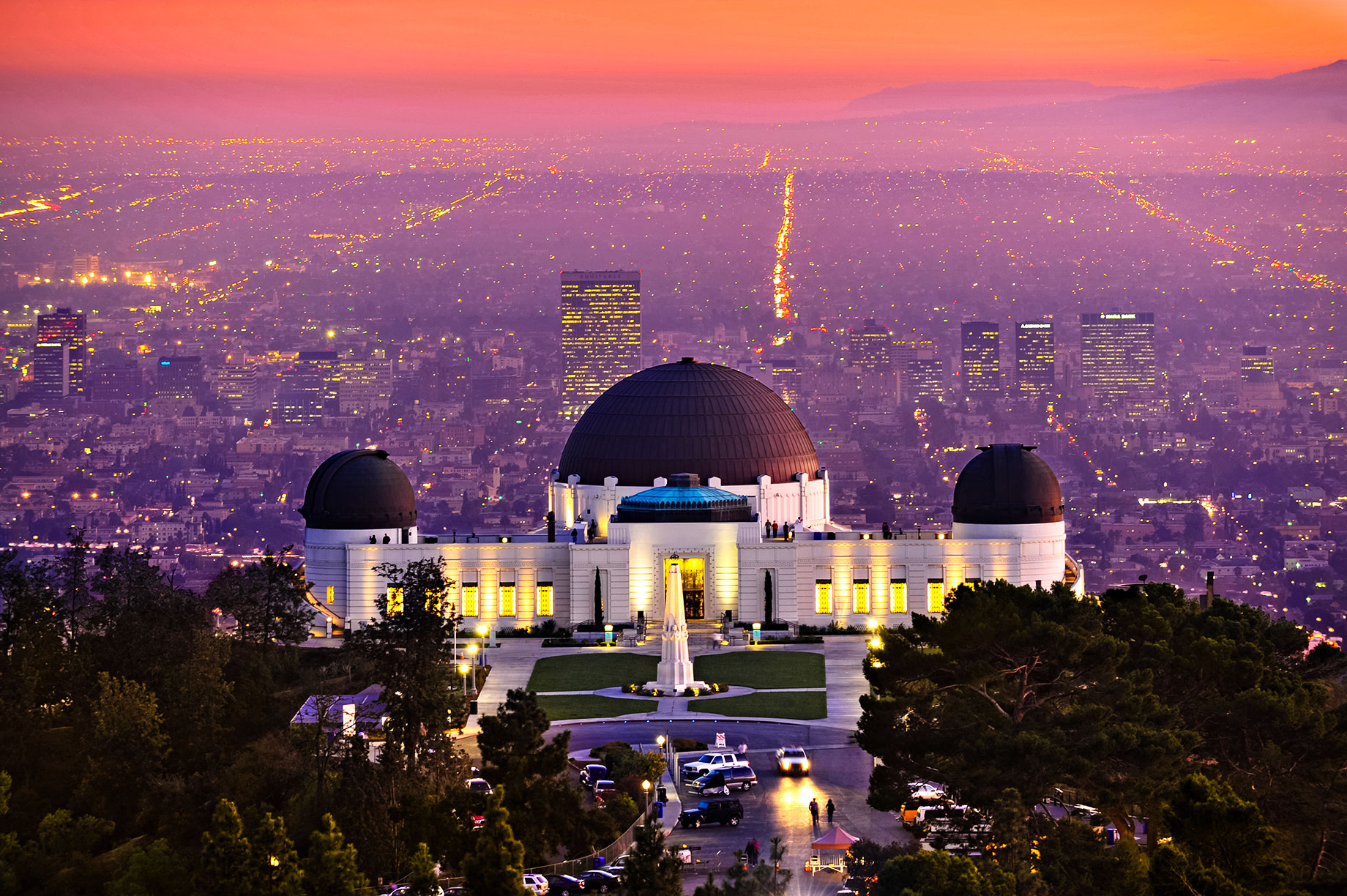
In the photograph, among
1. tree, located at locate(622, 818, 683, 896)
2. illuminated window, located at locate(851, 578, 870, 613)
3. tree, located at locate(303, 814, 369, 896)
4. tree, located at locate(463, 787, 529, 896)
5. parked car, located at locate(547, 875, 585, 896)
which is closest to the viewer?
tree, located at locate(622, 818, 683, 896)

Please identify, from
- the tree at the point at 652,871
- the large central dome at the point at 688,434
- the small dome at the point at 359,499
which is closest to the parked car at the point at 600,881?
the tree at the point at 652,871

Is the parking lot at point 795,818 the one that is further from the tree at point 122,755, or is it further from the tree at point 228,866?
the tree at point 122,755

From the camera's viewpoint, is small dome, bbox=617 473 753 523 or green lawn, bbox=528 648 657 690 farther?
small dome, bbox=617 473 753 523

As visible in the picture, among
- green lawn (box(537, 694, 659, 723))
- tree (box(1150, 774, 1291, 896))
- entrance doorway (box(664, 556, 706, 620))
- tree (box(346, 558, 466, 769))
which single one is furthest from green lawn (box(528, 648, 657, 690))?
tree (box(1150, 774, 1291, 896))

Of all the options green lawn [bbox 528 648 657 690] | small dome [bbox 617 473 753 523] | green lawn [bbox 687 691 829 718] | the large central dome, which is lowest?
green lawn [bbox 687 691 829 718]

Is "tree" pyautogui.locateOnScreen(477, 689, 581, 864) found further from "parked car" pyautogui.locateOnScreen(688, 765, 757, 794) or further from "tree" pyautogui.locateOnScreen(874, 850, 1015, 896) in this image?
"tree" pyautogui.locateOnScreen(874, 850, 1015, 896)

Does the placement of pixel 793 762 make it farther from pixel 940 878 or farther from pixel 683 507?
pixel 683 507

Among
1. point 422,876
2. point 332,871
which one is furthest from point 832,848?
point 332,871
